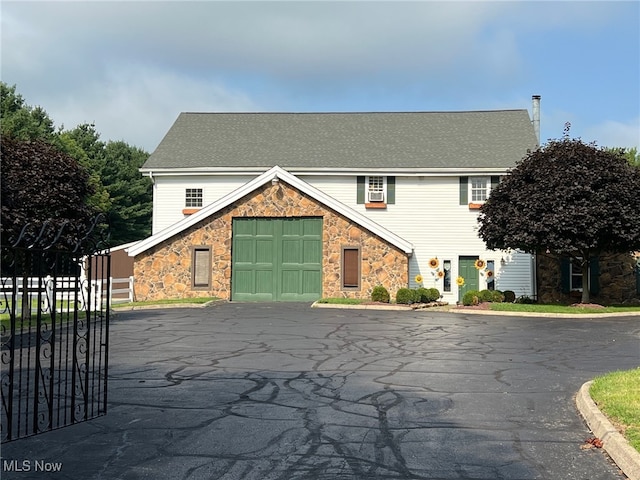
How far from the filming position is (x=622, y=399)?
810cm

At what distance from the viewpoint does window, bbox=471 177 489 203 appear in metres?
30.0

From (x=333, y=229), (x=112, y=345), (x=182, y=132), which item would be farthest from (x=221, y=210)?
(x=112, y=345)

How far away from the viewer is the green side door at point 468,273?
29.2 m

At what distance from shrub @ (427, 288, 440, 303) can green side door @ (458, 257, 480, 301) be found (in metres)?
2.32

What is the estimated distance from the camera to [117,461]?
618cm

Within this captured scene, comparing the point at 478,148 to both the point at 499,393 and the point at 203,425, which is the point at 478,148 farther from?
the point at 203,425

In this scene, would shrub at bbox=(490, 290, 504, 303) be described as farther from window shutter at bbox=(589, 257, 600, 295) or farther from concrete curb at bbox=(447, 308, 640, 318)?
window shutter at bbox=(589, 257, 600, 295)

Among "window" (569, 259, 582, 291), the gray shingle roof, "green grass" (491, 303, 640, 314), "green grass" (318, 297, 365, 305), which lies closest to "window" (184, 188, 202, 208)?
the gray shingle roof

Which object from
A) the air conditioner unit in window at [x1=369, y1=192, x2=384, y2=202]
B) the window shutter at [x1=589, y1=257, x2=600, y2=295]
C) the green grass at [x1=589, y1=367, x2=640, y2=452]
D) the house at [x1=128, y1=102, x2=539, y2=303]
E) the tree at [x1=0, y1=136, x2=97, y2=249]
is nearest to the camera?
the green grass at [x1=589, y1=367, x2=640, y2=452]

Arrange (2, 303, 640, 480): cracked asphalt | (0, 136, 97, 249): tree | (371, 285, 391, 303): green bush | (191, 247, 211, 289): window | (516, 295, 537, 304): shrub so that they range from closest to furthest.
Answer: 1. (2, 303, 640, 480): cracked asphalt
2. (0, 136, 97, 249): tree
3. (371, 285, 391, 303): green bush
4. (516, 295, 537, 304): shrub
5. (191, 247, 211, 289): window

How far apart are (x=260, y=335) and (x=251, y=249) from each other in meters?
12.2

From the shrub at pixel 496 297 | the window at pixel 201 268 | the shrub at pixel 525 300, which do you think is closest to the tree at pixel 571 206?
A: the shrub at pixel 496 297

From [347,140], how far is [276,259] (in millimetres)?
8878

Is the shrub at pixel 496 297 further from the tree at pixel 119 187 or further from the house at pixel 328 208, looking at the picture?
the tree at pixel 119 187
